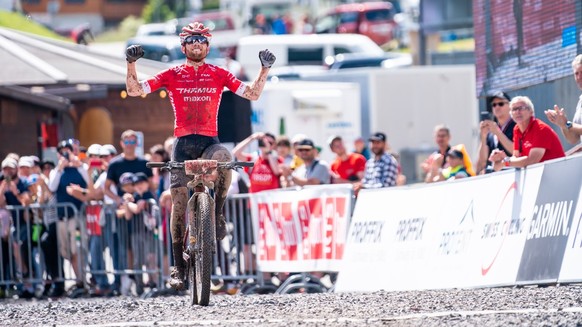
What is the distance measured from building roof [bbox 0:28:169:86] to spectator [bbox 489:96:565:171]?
9869 mm

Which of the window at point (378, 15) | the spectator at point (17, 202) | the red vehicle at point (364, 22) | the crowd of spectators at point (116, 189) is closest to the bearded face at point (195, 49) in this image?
the crowd of spectators at point (116, 189)

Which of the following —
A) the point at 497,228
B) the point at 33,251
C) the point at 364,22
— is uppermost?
the point at 364,22

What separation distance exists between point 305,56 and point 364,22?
1308 cm

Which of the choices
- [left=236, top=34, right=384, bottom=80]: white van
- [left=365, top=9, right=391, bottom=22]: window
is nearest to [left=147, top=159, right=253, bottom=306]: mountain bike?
[left=236, top=34, right=384, bottom=80]: white van

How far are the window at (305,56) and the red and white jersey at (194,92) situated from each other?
25.4 m

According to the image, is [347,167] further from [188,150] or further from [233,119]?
[188,150]

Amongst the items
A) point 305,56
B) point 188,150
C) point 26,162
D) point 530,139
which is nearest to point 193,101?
point 188,150

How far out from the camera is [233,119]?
20.5m

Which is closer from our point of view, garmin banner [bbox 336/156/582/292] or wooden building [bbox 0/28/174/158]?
garmin banner [bbox 336/156/582/292]

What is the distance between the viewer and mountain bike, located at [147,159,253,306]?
11367 mm

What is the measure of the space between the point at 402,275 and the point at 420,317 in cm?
464

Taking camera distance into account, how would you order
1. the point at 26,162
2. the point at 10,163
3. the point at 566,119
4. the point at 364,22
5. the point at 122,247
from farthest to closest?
the point at 364,22, the point at 26,162, the point at 10,163, the point at 122,247, the point at 566,119

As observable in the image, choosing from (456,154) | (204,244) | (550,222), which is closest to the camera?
(204,244)

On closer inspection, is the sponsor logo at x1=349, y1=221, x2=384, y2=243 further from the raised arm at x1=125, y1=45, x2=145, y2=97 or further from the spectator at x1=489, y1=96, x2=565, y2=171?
the raised arm at x1=125, y1=45, x2=145, y2=97
